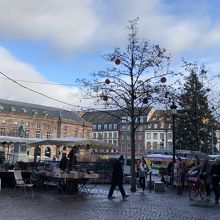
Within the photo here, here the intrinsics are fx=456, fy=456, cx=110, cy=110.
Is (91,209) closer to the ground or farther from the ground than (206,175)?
closer to the ground

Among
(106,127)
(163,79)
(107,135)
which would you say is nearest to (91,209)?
(163,79)

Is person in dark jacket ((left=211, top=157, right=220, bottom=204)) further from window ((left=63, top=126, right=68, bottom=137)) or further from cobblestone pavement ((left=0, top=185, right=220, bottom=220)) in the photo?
window ((left=63, top=126, right=68, bottom=137))

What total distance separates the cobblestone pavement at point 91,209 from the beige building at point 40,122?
9891cm

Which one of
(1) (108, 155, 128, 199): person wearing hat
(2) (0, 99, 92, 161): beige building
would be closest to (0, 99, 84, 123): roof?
(2) (0, 99, 92, 161): beige building

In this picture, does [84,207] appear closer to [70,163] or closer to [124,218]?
[124,218]

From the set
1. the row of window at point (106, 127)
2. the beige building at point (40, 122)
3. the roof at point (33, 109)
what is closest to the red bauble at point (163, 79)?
the beige building at point (40, 122)

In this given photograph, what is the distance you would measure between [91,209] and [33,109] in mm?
122953

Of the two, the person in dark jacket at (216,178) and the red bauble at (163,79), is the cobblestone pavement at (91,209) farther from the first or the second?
the red bauble at (163,79)

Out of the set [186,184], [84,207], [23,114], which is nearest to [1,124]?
[23,114]

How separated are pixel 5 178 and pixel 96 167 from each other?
10.6 m

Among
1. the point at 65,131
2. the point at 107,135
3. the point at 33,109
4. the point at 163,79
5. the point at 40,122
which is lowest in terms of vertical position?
the point at 163,79

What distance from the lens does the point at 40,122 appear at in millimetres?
132875

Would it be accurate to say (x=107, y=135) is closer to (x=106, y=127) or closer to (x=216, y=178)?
(x=106, y=127)

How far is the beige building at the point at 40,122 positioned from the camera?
123625mm
